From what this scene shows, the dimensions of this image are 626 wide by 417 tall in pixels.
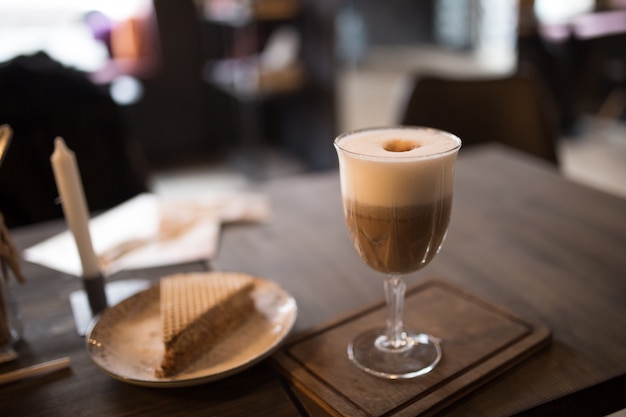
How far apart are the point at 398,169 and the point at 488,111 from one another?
130 centimetres

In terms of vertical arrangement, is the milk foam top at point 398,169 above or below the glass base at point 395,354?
above

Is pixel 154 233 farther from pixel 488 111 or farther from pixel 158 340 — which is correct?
pixel 488 111

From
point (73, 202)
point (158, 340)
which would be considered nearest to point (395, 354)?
point (158, 340)

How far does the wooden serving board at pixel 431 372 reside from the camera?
24.1 inches

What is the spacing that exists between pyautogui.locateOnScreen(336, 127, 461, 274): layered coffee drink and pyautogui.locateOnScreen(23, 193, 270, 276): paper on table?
417 millimetres

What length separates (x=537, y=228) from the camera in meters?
1.04

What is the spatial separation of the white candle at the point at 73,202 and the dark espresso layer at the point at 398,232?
40 cm

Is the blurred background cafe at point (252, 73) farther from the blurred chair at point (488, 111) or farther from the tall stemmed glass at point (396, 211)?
the tall stemmed glass at point (396, 211)

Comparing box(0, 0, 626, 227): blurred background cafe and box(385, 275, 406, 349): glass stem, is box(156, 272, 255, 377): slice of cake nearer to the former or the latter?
box(385, 275, 406, 349): glass stem

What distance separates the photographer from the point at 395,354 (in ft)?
2.29

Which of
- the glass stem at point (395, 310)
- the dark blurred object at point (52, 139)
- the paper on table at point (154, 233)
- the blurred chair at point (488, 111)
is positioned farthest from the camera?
the blurred chair at point (488, 111)

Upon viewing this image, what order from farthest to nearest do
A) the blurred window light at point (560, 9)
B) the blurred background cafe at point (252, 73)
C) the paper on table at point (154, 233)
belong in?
1. the blurred window light at point (560, 9)
2. the blurred background cafe at point (252, 73)
3. the paper on table at point (154, 233)

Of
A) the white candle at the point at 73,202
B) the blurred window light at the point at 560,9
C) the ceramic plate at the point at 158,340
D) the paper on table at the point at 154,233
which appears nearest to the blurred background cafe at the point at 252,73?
the blurred window light at the point at 560,9

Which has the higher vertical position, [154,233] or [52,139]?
[52,139]
